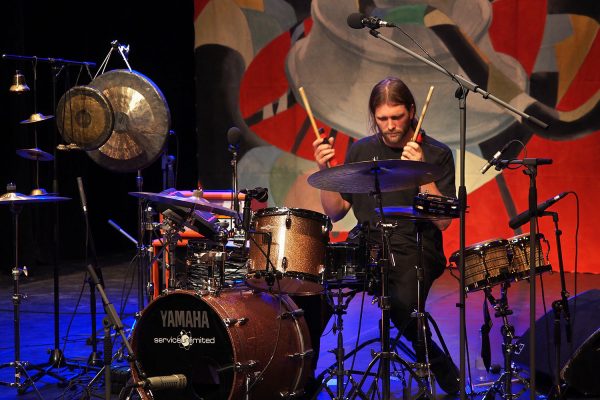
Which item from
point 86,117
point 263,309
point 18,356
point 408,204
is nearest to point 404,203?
point 408,204

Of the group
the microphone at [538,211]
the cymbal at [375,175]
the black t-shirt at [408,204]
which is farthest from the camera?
the black t-shirt at [408,204]

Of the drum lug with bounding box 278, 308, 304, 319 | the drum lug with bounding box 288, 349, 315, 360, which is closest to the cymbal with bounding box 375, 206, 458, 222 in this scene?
the drum lug with bounding box 278, 308, 304, 319

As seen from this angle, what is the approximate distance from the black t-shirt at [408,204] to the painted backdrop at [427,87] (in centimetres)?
439

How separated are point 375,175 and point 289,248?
2.05 feet

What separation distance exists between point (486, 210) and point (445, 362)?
489 centimetres

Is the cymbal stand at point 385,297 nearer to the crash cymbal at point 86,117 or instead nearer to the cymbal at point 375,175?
the cymbal at point 375,175

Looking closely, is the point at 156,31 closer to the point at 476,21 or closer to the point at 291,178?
the point at 291,178

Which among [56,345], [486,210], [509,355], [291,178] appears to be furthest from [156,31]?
[509,355]

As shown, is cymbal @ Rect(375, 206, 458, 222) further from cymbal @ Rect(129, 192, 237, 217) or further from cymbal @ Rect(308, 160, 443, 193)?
cymbal @ Rect(129, 192, 237, 217)

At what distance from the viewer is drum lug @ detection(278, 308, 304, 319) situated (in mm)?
4543

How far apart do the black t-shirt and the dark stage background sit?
19.1ft

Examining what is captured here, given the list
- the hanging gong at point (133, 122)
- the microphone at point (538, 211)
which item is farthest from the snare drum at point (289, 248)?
the hanging gong at point (133, 122)

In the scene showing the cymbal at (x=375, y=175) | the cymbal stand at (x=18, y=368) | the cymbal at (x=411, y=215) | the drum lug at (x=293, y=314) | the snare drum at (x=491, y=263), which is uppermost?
the cymbal at (x=375, y=175)

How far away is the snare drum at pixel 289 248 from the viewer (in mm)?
4250
